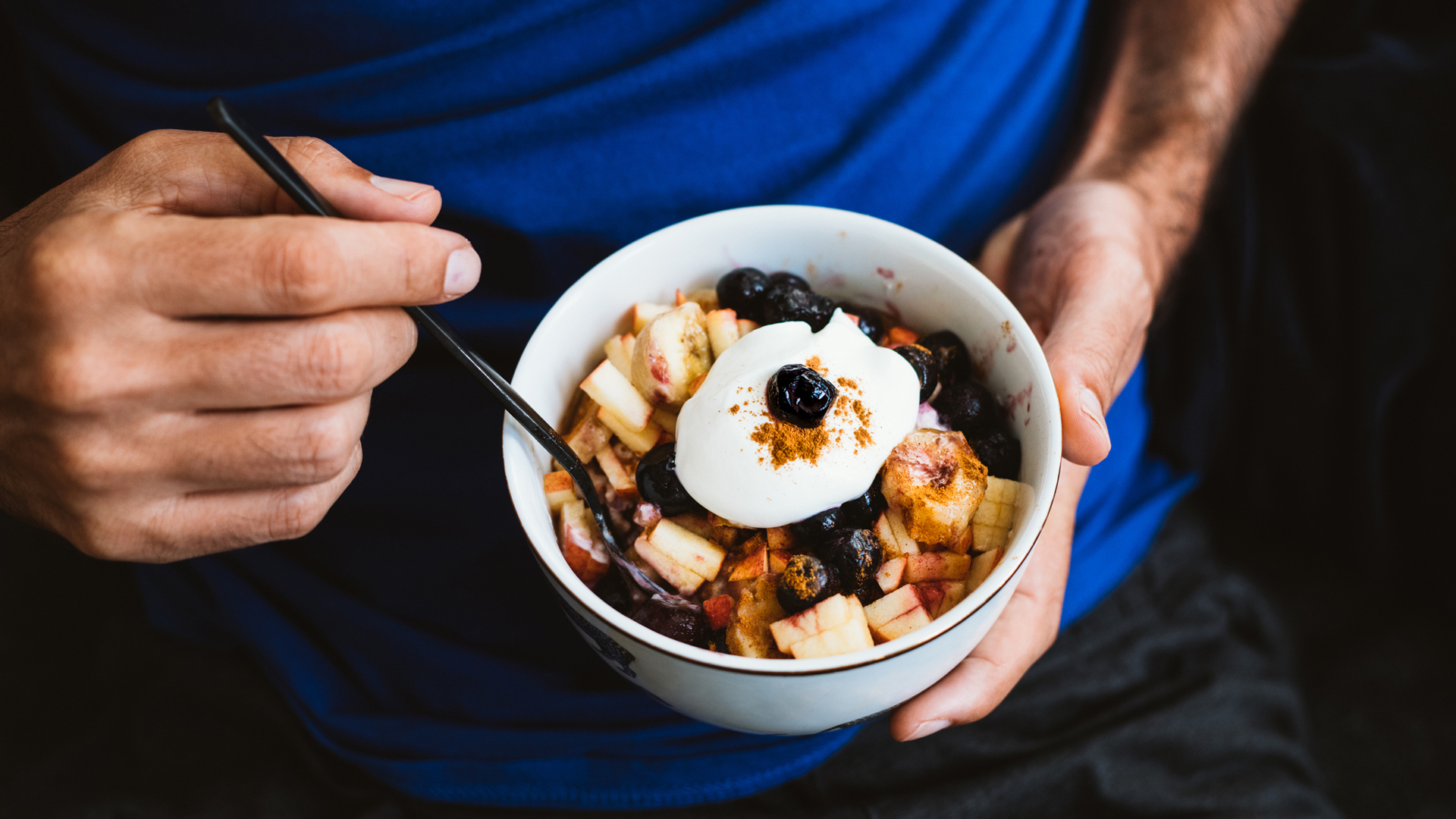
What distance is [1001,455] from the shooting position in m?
0.89

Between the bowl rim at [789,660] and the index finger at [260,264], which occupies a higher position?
the index finger at [260,264]

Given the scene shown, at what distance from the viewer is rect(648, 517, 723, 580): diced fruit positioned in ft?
2.80

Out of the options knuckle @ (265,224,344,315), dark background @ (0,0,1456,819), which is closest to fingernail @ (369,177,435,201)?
knuckle @ (265,224,344,315)

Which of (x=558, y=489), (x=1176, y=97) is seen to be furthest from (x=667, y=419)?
(x=1176, y=97)

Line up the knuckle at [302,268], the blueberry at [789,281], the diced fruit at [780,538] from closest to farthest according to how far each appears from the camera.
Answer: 1. the knuckle at [302,268]
2. the diced fruit at [780,538]
3. the blueberry at [789,281]

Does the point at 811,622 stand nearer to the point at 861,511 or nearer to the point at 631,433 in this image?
the point at 861,511

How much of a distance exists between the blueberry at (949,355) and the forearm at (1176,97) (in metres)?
0.65

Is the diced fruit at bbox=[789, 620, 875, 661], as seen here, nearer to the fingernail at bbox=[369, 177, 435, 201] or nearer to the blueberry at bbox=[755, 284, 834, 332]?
the blueberry at bbox=[755, 284, 834, 332]

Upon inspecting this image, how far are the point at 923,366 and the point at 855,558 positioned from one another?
24 cm

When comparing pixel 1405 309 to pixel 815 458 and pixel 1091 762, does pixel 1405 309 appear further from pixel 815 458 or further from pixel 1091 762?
pixel 815 458

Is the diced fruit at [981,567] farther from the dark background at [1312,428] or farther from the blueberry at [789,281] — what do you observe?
the dark background at [1312,428]

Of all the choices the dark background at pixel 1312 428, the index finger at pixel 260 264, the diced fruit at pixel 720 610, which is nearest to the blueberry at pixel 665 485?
the diced fruit at pixel 720 610

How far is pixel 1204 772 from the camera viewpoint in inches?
46.4

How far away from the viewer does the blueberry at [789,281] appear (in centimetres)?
97
